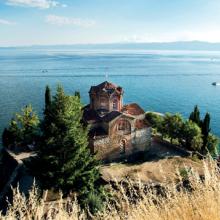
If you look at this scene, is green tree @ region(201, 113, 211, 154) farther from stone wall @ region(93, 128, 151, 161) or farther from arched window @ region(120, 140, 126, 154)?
arched window @ region(120, 140, 126, 154)

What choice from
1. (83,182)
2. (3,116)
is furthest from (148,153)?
→ (3,116)

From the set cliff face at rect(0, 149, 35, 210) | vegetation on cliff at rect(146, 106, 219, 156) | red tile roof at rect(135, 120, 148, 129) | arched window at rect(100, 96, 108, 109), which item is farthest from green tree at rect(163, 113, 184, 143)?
cliff face at rect(0, 149, 35, 210)

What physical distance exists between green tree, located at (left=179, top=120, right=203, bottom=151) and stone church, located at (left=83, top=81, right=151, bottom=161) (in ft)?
11.6

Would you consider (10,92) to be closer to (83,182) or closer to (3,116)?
(3,116)

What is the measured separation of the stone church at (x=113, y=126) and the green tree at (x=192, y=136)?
3.53 meters

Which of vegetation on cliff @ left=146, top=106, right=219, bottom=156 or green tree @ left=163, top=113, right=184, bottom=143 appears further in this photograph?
green tree @ left=163, top=113, right=184, bottom=143

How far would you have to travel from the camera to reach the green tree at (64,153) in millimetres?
18297

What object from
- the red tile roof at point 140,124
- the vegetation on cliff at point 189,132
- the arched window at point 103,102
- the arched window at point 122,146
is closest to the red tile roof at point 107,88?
the arched window at point 103,102

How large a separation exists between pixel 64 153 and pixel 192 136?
14201 millimetres

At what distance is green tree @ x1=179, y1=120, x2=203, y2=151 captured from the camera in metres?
28.5

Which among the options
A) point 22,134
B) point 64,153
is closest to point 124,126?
point 64,153

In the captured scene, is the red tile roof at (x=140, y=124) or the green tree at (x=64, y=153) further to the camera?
the red tile roof at (x=140, y=124)

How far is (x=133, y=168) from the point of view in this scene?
24.5 metres

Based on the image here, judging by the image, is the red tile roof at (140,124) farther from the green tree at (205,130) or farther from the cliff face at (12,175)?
the cliff face at (12,175)
